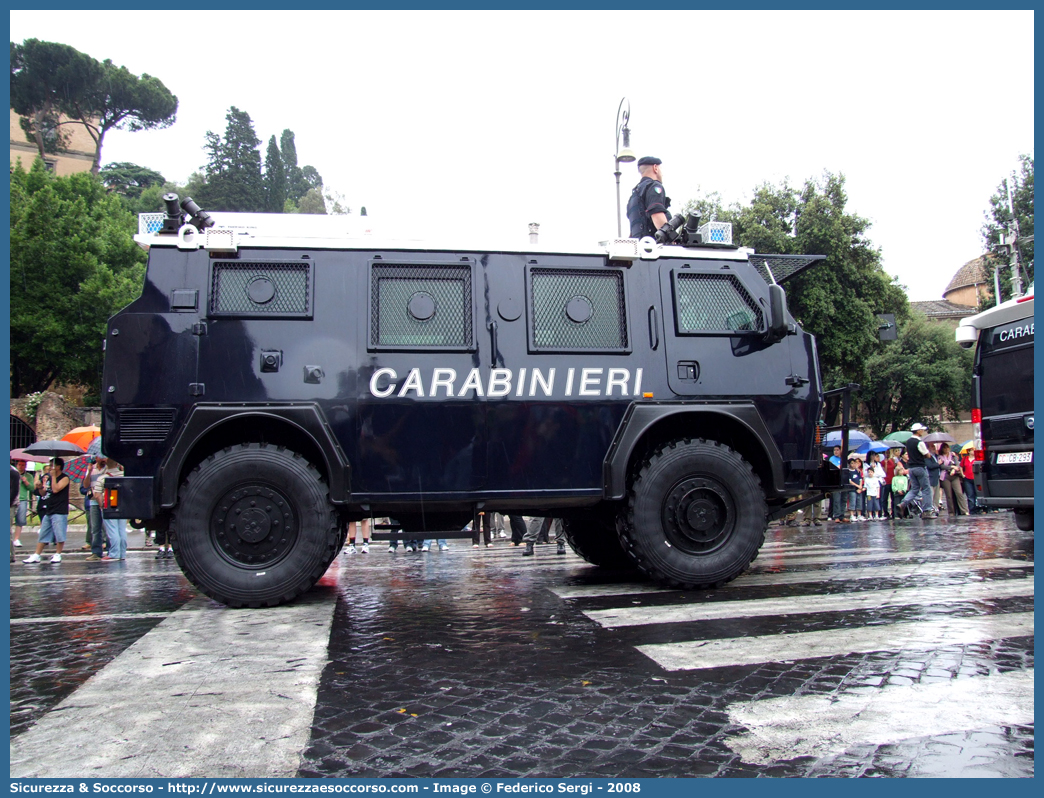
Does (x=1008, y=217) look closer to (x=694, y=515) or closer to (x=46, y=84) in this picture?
(x=694, y=515)

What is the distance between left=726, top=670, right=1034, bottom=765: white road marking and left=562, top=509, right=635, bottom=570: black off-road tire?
4.32 metres

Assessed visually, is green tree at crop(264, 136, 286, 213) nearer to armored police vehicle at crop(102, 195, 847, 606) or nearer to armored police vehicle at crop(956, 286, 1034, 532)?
armored police vehicle at crop(956, 286, 1034, 532)

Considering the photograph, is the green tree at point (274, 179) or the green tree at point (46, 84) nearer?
the green tree at point (46, 84)

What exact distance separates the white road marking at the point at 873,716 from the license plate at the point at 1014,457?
6.87 meters

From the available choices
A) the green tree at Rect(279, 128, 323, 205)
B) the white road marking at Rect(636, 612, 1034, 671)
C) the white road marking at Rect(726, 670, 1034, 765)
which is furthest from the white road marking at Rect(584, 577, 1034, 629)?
the green tree at Rect(279, 128, 323, 205)

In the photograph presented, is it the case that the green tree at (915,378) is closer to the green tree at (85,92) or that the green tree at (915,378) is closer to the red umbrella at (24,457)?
the red umbrella at (24,457)

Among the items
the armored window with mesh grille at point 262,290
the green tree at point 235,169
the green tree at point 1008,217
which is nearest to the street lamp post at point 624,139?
the armored window with mesh grille at point 262,290

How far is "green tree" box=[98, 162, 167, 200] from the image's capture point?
236ft

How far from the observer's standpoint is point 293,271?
5.90 meters

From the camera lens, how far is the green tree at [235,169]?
66062mm

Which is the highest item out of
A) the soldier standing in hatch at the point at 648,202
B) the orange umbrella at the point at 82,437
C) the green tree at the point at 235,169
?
the green tree at the point at 235,169

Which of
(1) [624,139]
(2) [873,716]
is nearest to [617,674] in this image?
(2) [873,716]

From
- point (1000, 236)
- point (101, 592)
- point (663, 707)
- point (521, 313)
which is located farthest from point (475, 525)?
point (1000, 236)

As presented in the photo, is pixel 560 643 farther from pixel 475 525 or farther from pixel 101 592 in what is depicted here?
pixel 101 592
